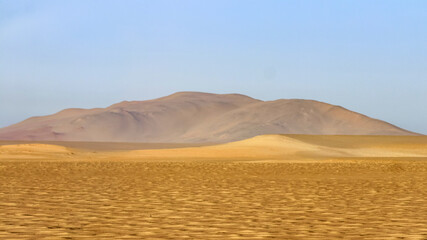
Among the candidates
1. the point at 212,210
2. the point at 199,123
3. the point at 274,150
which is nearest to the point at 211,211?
the point at 212,210

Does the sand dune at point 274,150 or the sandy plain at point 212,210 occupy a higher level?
the sand dune at point 274,150

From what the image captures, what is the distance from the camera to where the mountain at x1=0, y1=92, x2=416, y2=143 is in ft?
388

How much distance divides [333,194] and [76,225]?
6477 mm

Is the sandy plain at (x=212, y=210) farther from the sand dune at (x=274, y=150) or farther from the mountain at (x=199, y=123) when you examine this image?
the mountain at (x=199, y=123)

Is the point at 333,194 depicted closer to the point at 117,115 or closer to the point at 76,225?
the point at 76,225

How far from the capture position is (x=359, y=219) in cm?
853

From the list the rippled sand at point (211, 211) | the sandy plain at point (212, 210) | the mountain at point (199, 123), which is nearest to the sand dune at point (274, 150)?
the sandy plain at point (212, 210)

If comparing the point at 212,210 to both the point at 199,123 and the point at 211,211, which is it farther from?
the point at 199,123

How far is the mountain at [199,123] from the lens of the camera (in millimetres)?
118312

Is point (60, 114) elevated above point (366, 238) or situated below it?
above

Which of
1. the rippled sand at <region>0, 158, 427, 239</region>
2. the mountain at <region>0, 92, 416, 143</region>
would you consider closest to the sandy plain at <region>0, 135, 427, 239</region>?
the rippled sand at <region>0, 158, 427, 239</region>

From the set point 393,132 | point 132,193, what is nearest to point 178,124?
point 393,132

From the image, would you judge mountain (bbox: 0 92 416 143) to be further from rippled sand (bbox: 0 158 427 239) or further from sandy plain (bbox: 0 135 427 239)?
rippled sand (bbox: 0 158 427 239)

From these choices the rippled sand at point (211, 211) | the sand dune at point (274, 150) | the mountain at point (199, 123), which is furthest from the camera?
the mountain at point (199, 123)
